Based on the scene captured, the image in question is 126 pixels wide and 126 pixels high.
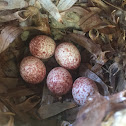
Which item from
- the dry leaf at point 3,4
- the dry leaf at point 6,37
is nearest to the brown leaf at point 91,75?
the dry leaf at point 6,37

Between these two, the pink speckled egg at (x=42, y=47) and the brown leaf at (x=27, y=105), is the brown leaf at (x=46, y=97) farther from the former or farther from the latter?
the pink speckled egg at (x=42, y=47)

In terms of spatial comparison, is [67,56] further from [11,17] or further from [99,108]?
[99,108]

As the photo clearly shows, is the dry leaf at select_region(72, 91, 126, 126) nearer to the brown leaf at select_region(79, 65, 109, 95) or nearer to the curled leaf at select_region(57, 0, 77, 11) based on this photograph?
the brown leaf at select_region(79, 65, 109, 95)

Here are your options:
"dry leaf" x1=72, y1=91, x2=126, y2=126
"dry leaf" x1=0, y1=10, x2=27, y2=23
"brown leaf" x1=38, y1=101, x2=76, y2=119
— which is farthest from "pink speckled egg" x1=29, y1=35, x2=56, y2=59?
"dry leaf" x1=72, y1=91, x2=126, y2=126

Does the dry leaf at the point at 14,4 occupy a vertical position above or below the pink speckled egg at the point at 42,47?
above

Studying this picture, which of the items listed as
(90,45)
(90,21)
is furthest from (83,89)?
(90,21)

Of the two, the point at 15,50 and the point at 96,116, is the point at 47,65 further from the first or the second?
the point at 96,116
